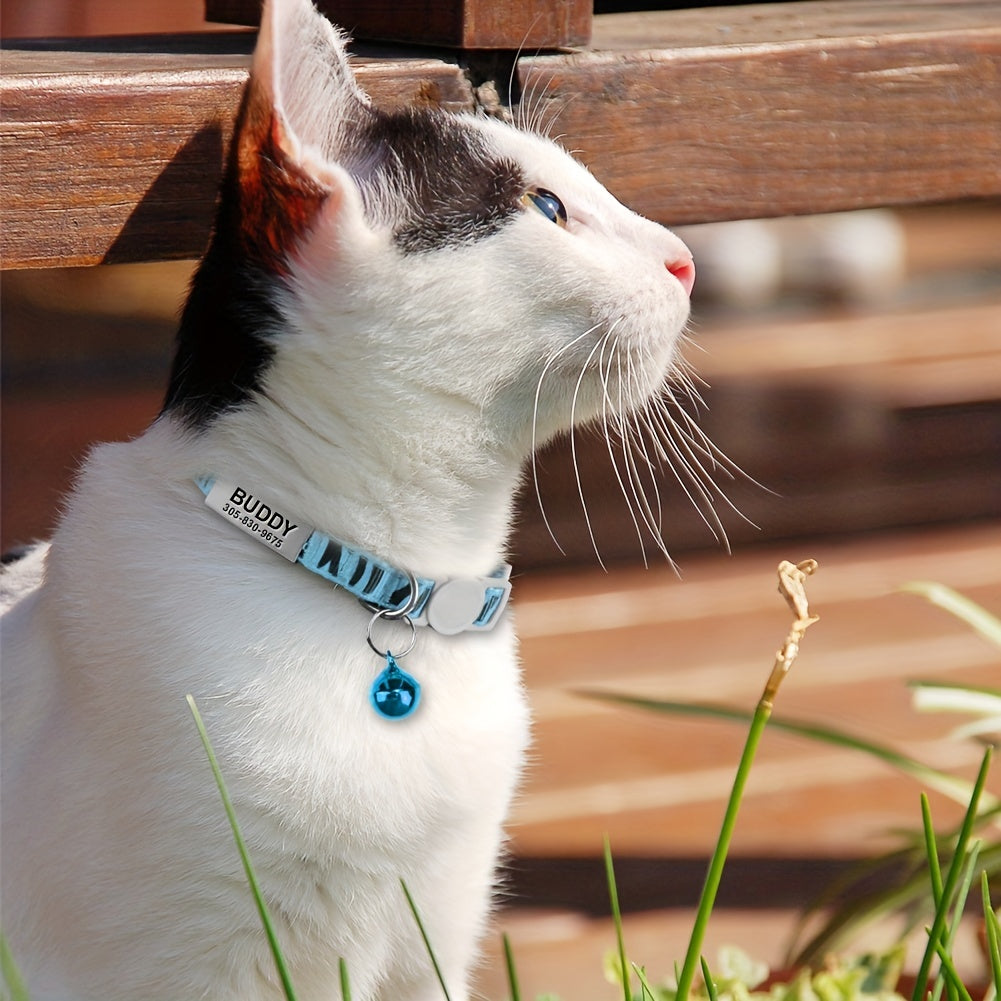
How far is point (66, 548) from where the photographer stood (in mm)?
1187

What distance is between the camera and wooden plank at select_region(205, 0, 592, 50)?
1.28 meters

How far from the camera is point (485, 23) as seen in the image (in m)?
1.28

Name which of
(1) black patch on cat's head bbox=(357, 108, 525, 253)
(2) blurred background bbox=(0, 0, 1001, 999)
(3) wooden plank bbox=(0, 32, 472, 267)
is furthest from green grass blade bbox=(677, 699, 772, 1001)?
(2) blurred background bbox=(0, 0, 1001, 999)

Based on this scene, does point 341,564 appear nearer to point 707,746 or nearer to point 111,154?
point 111,154

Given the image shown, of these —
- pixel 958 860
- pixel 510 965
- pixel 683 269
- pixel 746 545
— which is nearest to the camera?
pixel 958 860

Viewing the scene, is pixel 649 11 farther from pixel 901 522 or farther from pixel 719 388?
pixel 901 522

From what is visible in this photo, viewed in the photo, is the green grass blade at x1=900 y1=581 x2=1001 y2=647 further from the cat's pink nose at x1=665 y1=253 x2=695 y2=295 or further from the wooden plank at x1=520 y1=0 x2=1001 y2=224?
the cat's pink nose at x1=665 y1=253 x2=695 y2=295

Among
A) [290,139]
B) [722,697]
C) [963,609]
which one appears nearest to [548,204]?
[290,139]

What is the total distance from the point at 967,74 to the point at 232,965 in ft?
4.23

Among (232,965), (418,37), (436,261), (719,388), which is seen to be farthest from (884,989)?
(719,388)

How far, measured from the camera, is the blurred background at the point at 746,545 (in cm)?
207

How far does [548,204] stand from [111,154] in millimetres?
441

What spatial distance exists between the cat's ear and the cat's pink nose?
31 centimetres

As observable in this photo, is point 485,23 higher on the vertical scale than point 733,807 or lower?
higher
